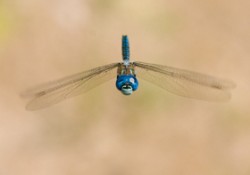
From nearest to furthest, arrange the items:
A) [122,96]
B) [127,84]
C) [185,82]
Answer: [127,84]
[185,82]
[122,96]

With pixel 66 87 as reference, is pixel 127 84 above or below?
below

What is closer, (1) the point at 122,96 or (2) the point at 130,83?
(2) the point at 130,83

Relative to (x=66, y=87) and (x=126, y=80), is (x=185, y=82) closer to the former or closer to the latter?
(x=126, y=80)

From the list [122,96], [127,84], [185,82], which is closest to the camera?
[127,84]

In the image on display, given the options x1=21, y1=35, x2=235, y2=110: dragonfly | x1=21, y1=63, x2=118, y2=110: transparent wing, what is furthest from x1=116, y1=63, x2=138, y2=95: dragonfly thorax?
x1=21, y1=63, x2=118, y2=110: transparent wing

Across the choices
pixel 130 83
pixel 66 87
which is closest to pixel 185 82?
pixel 130 83

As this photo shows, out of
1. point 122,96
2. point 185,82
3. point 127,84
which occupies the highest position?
point 122,96
